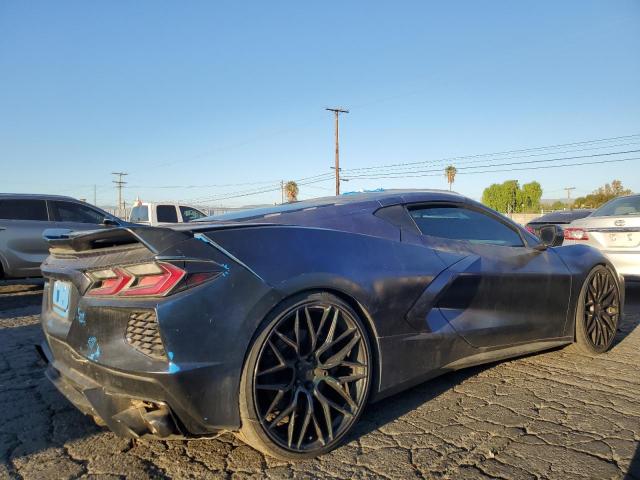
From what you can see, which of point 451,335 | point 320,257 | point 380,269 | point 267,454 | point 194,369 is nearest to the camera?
point 194,369

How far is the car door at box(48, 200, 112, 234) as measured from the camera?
8.08 meters

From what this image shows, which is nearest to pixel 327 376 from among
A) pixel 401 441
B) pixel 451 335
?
pixel 401 441

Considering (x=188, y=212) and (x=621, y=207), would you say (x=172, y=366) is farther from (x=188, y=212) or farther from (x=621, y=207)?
(x=188, y=212)

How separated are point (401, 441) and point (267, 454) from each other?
715 mm

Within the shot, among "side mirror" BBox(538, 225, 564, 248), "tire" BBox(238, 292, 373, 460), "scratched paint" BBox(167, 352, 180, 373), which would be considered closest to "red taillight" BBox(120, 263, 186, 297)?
"scratched paint" BBox(167, 352, 180, 373)

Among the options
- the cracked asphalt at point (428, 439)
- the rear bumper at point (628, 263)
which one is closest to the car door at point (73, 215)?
the cracked asphalt at point (428, 439)

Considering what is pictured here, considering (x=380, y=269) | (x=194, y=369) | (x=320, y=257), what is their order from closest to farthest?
(x=194, y=369) < (x=320, y=257) < (x=380, y=269)

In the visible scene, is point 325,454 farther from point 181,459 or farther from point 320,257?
point 320,257

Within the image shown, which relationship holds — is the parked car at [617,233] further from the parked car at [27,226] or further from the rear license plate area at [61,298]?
the parked car at [27,226]

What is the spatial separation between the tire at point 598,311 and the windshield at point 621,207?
99.3 inches

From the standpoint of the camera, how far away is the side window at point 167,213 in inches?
615

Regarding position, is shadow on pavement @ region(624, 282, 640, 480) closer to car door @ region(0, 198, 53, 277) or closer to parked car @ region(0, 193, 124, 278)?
parked car @ region(0, 193, 124, 278)

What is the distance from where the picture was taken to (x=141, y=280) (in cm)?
212

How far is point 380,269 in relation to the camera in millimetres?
2670
